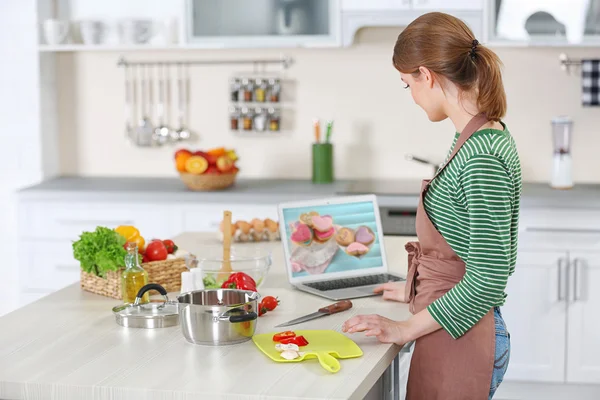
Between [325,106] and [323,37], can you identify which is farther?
[325,106]

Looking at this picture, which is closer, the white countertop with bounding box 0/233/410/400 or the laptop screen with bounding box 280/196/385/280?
the white countertop with bounding box 0/233/410/400

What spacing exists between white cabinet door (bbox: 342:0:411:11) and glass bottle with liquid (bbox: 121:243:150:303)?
2.27 metres

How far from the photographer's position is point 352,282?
2.49 meters

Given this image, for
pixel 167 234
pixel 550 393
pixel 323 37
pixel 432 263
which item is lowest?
pixel 550 393

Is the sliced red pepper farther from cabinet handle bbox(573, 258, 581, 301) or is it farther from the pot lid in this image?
cabinet handle bbox(573, 258, 581, 301)

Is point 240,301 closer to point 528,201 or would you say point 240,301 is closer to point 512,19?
point 528,201

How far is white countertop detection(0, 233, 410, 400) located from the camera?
66.1 inches

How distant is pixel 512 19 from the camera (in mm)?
4133

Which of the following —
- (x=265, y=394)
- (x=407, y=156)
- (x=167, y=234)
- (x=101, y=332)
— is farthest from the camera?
(x=407, y=156)

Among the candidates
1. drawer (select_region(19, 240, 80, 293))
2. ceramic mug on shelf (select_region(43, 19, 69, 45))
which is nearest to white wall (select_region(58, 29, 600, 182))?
ceramic mug on shelf (select_region(43, 19, 69, 45))

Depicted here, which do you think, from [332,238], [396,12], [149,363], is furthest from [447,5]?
[149,363]

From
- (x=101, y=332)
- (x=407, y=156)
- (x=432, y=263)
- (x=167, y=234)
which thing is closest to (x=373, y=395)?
(x=432, y=263)

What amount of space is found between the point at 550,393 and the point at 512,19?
1639mm

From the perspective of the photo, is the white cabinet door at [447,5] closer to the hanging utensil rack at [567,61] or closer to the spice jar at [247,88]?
the hanging utensil rack at [567,61]
